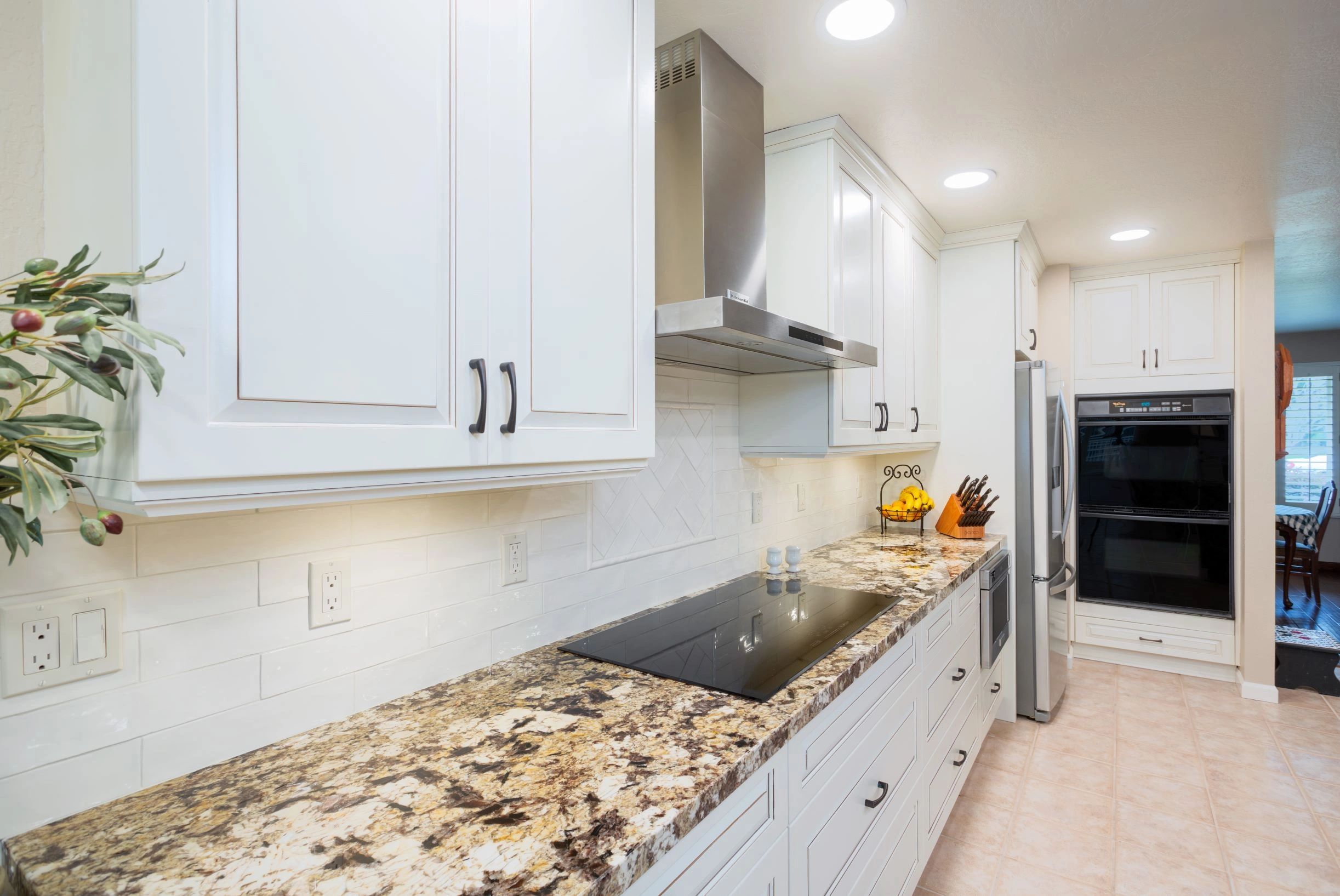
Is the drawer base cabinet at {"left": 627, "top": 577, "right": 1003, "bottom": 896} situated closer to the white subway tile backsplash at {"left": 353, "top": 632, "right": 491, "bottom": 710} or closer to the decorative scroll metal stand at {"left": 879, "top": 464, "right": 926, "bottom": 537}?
the white subway tile backsplash at {"left": 353, "top": 632, "right": 491, "bottom": 710}

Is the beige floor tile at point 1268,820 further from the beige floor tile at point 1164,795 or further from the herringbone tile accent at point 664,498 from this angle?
the herringbone tile accent at point 664,498

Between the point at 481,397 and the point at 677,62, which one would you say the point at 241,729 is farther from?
the point at 677,62

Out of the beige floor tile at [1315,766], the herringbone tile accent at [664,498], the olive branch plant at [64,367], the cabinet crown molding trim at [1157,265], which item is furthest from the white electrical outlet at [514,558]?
the cabinet crown molding trim at [1157,265]

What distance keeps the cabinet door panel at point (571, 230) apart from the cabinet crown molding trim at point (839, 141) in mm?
787

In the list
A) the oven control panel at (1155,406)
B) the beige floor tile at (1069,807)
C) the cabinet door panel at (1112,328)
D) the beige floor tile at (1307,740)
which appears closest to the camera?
the beige floor tile at (1069,807)

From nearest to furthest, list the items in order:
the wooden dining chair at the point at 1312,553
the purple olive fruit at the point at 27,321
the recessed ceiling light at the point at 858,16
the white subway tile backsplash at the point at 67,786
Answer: the purple olive fruit at the point at 27,321
the white subway tile backsplash at the point at 67,786
the recessed ceiling light at the point at 858,16
the wooden dining chair at the point at 1312,553

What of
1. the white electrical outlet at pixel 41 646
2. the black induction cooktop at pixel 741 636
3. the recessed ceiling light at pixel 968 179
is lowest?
the black induction cooktop at pixel 741 636

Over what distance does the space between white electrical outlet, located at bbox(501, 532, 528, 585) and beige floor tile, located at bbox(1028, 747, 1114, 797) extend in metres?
2.46

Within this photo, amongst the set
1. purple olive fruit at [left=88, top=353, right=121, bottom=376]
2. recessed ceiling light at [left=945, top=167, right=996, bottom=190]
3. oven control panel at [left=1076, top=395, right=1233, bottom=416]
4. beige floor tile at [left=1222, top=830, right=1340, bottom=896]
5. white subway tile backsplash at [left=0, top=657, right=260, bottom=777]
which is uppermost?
recessed ceiling light at [left=945, top=167, right=996, bottom=190]

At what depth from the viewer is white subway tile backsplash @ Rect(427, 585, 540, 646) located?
127 centimetres

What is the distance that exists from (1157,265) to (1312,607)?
3.65 m

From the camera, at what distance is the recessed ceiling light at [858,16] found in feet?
4.95

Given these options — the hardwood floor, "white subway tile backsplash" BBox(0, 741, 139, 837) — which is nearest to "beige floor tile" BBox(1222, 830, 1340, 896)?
the hardwood floor

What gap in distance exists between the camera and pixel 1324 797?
2514 millimetres
